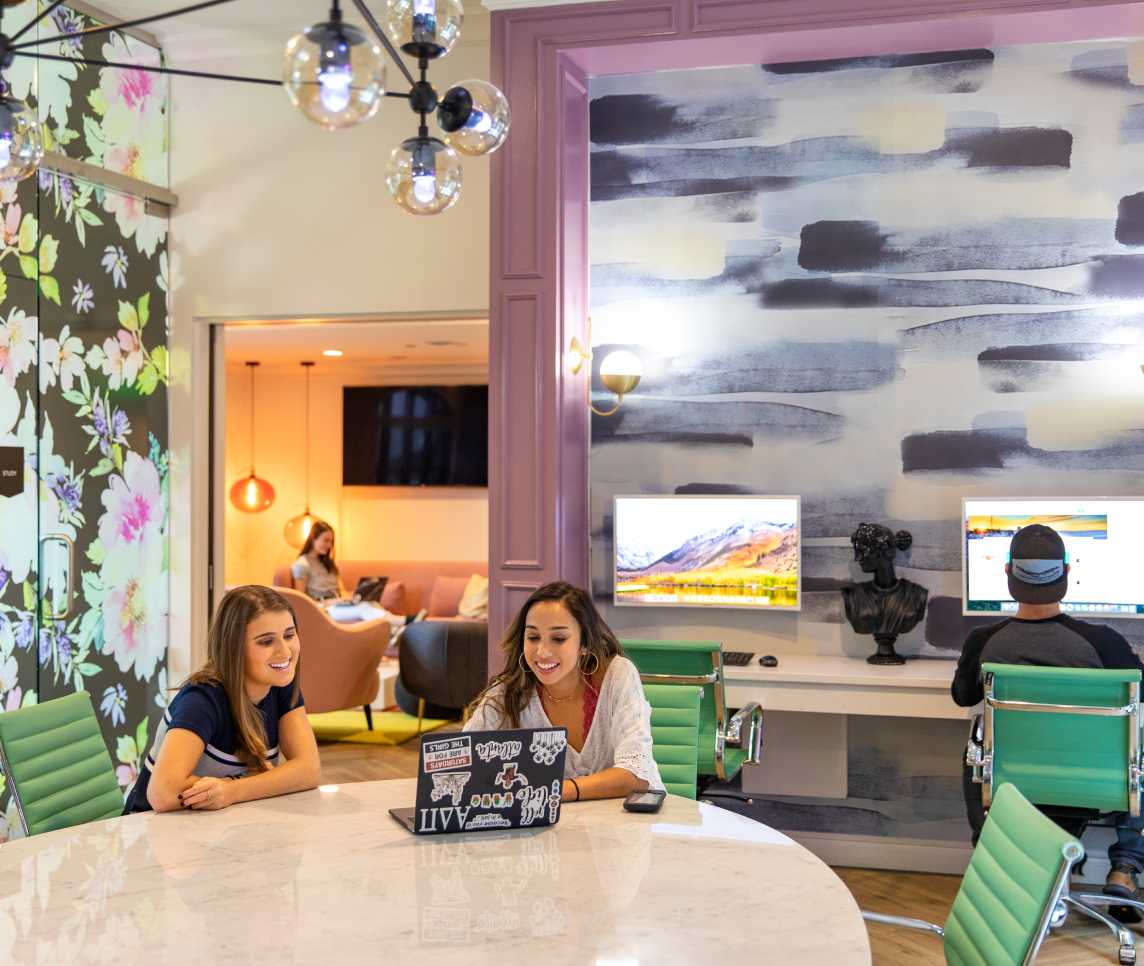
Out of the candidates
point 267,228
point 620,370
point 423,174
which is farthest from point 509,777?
point 267,228

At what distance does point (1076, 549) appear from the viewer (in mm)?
4445

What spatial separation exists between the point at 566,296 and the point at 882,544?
1.50m

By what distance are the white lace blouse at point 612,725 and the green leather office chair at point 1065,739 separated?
1.35 meters

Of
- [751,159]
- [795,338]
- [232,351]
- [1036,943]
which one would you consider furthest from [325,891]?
[232,351]

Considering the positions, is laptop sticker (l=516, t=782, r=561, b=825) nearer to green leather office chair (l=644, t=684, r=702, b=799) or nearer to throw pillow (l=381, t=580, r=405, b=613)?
green leather office chair (l=644, t=684, r=702, b=799)

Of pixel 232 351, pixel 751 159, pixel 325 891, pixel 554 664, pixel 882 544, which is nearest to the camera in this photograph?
pixel 325 891

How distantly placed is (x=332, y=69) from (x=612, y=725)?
1.67 metres


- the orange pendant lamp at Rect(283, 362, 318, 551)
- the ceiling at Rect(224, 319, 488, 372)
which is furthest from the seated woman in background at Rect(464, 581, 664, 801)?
the orange pendant lamp at Rect(283, 362, 318, 551)

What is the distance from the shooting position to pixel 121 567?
17.4 ft

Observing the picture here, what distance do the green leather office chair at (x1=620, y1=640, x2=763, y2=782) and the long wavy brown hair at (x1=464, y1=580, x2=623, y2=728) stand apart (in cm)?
103

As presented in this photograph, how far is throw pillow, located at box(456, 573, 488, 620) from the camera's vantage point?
9227 millimetres

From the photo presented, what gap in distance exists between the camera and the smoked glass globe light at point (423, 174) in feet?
7.73

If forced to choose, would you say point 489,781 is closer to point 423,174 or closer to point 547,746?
point 547,746

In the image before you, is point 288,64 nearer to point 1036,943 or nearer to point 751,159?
point 1036,943
